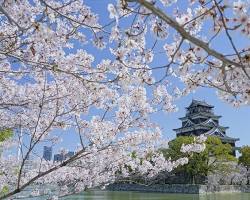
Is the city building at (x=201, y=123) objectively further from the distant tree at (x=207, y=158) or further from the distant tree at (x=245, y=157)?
the distant tree at (x=207, y=158)

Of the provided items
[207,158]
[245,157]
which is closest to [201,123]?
[245,157]

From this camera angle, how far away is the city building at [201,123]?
5156 centimetres

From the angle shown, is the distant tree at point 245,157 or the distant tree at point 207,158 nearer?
the distant tree at point 207,158

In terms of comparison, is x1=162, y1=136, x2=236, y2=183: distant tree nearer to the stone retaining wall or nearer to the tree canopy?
the stone retaining wall

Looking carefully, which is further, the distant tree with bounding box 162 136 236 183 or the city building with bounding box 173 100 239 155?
the city building with bounding box 173 100 239 155

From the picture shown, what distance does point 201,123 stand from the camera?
51969mm

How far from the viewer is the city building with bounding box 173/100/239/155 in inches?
2030

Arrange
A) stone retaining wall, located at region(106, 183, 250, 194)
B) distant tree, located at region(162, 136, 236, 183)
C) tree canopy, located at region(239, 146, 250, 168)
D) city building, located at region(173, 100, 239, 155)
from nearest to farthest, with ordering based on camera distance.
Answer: distant tree, located at region(162, 136, 236, 183)
stone retaining wall, located at region(106, 183, 250, 194)
tree canopy, located at region(239, 146, 250, 168)
city building, located at region(173, 100, 239, 155)

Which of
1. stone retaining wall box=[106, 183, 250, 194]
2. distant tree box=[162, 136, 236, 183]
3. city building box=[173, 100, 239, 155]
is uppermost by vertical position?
city building box=[173, 100, 239, 155]

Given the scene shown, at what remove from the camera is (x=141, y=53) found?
11.2ft

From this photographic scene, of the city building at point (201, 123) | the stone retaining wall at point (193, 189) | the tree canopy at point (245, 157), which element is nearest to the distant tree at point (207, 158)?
the stone retaining wall at point (193, 189)

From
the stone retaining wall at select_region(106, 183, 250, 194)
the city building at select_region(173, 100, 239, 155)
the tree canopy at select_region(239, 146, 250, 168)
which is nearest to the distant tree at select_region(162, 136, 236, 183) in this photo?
the stone retaining wall at select_region(106, 183, 250, 194)

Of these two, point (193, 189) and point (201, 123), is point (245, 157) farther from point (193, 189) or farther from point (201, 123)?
point (193, 189)

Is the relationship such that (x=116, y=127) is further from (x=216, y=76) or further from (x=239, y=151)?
(x=239, y=151)
